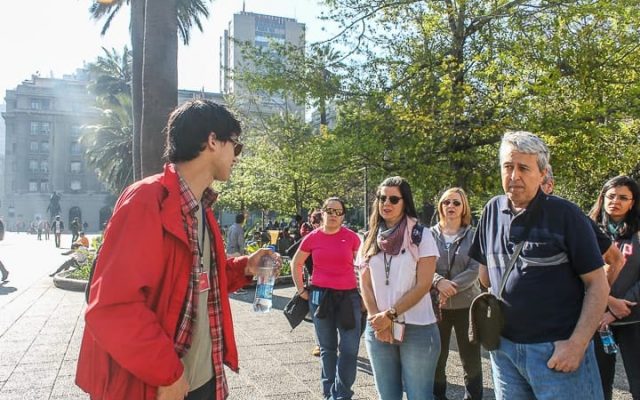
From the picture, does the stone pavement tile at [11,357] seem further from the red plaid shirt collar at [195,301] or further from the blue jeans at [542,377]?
the blue jeans at [542,377]

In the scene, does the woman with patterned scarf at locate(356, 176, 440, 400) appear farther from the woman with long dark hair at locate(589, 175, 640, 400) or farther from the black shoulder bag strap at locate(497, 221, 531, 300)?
the woman with long dark hair at locate(589, 175, 640, 400)

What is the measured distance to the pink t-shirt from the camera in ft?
15.2

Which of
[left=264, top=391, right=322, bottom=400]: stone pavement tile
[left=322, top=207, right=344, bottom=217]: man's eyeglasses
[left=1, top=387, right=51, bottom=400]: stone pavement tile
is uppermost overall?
[left=322, top=207, right=344, bottom=217]: man's eyeglasses

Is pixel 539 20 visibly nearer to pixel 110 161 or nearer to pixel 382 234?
pixel 382 234

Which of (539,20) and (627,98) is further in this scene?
(539,20)

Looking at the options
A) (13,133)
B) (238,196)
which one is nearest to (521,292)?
(238,196)

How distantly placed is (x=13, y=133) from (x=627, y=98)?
82319mm

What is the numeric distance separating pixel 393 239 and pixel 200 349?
5.52ft

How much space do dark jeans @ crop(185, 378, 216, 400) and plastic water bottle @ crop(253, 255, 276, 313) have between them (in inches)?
24.8

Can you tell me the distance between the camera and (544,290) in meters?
2.32

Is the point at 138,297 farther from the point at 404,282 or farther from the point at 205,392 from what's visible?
the point at 404,282

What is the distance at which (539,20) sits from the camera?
10500mm

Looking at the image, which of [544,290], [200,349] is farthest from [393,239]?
[200,349]

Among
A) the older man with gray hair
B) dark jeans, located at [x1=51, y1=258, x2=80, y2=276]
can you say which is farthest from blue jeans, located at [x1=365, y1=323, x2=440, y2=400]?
dark jeans, located at [x1=51, y1=258, x2=80, y2=276]
